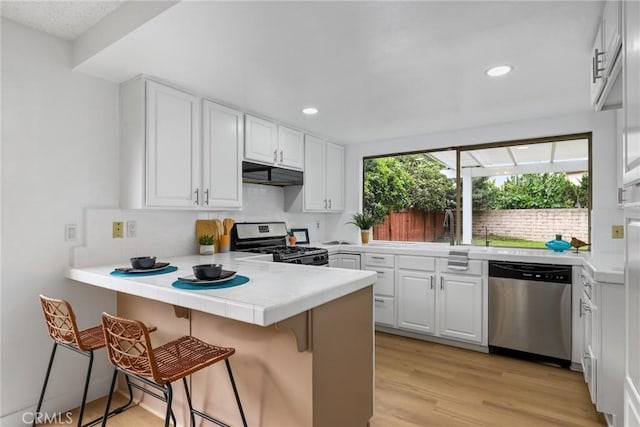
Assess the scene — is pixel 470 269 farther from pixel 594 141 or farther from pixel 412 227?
pixel 594 141

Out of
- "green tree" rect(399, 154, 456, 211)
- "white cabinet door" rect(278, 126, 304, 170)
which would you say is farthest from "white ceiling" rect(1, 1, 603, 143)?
"green tree" rect(399, 154, 456, 211)

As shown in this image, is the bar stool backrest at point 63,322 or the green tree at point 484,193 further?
the green tree at point 484,193

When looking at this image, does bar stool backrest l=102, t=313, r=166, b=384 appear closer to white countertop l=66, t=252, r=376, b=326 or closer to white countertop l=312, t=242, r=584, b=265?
white countertop l=66, t=252, r=376, b=326

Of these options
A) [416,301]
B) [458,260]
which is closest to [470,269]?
[458,260]

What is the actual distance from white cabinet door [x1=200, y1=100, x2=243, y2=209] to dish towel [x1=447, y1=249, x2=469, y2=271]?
2071mm

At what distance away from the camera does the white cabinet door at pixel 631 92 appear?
92 cm

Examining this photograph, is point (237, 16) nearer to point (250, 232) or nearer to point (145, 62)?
point (145, 62)

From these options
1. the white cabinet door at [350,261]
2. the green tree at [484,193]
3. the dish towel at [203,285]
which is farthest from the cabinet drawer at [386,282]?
the dish towel at [203,285]

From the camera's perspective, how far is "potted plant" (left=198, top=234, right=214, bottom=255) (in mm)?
2896

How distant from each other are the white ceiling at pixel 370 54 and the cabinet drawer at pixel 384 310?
1.96 m

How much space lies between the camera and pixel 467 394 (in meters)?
2.40

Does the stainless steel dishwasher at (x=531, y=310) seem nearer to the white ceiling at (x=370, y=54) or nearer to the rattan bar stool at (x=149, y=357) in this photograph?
the white ceiling at (x=370, y=54)

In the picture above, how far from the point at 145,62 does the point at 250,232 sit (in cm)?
182

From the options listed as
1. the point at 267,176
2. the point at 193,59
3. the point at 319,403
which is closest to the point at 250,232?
the point at 267,176
